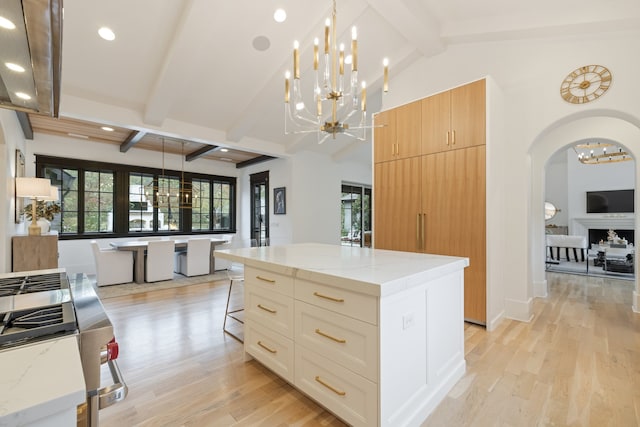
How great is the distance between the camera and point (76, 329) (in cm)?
85

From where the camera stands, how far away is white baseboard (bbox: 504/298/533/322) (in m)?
3.39

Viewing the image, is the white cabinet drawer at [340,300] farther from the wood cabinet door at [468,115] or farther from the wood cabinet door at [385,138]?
the wood cabinet door at [385,138]

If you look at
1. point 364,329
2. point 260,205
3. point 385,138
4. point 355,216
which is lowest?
point 364,329

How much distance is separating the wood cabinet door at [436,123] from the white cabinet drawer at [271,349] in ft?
8.83

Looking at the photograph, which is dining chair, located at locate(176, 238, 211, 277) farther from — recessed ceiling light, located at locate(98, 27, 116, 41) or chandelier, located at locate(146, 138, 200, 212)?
recessed ceiling light, located at locate(98, 27, 116, 41)

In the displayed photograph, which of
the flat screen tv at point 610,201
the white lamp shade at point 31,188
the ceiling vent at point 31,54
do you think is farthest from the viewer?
the flat screen tv at point 610,201

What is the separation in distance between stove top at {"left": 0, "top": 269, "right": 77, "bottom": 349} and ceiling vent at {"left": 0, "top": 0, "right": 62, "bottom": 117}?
76 cm

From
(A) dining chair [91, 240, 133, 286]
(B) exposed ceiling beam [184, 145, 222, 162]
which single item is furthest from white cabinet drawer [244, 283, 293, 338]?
(B) exposed ceiling beam [184, 145, 222, 162]

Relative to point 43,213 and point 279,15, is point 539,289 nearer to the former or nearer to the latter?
point 279,15

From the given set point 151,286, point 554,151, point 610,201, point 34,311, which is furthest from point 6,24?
point 610,201

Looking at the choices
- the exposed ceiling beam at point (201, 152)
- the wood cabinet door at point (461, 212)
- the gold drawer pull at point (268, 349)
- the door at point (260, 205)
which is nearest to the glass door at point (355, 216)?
the door at point (260, 205)

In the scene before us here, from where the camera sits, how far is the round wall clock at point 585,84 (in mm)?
3016

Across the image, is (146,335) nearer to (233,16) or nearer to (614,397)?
(233,16)

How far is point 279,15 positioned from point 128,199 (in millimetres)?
5411
